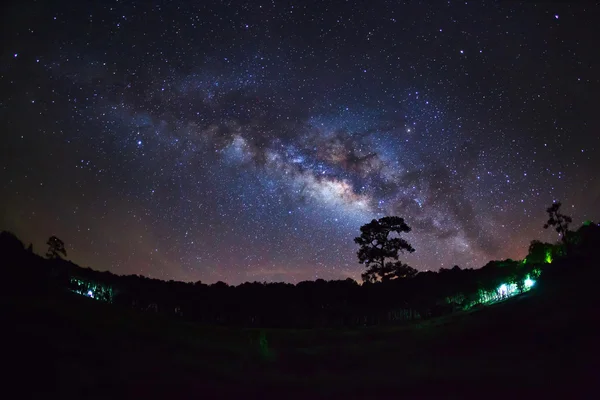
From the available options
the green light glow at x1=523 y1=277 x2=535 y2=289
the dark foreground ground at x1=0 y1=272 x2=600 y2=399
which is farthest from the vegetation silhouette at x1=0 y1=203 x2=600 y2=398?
the green light glow at x1=523 y1=277 x2=535 y2=289

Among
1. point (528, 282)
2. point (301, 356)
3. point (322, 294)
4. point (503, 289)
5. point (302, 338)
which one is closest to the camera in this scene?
point (301, 356)

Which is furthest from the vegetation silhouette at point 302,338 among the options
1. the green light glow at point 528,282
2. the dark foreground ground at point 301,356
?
the green light glow at point 528,282

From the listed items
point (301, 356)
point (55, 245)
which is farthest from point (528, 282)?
point (55, 245)

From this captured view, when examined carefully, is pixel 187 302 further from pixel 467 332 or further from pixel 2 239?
pixel 467 332

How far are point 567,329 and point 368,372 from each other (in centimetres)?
846

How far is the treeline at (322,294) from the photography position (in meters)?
29.3

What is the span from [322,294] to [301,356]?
14.8m

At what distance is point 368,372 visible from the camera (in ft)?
51.8

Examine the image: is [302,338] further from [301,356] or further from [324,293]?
[324,293]

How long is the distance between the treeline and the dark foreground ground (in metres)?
7.40

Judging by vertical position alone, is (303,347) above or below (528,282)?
below

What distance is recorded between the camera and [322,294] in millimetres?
33500

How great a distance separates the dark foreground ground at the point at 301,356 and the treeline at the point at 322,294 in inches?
291

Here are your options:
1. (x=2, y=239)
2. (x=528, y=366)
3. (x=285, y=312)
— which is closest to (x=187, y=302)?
(x=285, y=312)
